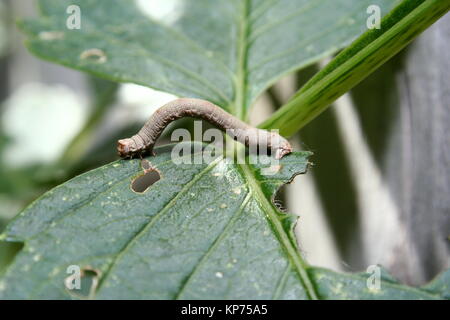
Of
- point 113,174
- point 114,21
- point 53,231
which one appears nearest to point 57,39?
point 114,21

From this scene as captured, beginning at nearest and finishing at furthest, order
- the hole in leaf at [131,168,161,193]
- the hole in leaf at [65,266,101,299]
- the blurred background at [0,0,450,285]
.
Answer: the hole in leaf at [65,266,101,299]
the hole in leaf at [131,168,161,193]
the blurred background at [0,0,450,285]

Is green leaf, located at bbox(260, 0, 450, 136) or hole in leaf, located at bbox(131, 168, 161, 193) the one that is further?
hole in leaf, located at bbox(131, 168, 161, 193)

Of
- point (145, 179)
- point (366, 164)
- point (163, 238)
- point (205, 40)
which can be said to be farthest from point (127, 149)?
point (366, 164)

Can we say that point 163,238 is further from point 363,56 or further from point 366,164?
point 366,164

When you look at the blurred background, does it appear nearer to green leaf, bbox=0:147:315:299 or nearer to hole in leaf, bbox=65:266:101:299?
green leaf, bbox=0:147:315:299

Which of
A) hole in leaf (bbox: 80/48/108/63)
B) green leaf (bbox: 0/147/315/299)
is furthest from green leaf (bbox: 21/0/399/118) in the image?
green leaf (bbox: 0/147/315/299)

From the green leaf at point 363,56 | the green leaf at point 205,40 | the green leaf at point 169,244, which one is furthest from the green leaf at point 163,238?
the green leaf at point 205,40

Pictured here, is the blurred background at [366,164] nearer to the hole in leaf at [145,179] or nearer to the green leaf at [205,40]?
the green leaf at [205,40]
